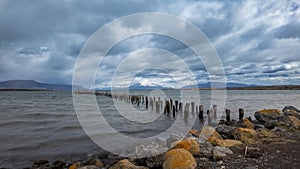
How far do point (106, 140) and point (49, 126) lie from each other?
6273 mm

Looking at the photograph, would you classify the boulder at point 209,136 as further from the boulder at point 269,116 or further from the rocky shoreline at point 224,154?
the boulder at point 269,116

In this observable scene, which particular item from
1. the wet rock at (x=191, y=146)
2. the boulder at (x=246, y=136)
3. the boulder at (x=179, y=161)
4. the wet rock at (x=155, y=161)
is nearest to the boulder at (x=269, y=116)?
the boulder at (x=246, y=136)

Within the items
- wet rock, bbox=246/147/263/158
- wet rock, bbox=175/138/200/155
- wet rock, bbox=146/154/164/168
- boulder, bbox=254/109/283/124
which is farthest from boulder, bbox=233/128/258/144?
boulder, bbox=254/109/283/124

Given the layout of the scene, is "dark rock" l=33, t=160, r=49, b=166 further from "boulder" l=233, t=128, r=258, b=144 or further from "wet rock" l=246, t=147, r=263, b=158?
"boulder" l=233, t=128, r=258, b=144

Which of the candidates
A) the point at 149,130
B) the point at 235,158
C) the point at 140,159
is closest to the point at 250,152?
the point at 235,158

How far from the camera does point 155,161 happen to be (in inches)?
232

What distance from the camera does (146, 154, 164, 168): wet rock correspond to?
5.77 metres

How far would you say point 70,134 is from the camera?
12930 millimetres

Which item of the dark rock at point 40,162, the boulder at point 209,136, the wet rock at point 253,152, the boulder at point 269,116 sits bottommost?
the dark rock at point 40,162

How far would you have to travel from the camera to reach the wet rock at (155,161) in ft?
18.9

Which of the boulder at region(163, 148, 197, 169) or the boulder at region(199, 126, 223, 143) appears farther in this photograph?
the boulder at region(199, 126, 223, 143)

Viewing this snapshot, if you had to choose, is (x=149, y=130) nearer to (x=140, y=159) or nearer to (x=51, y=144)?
(x=51, y=144)

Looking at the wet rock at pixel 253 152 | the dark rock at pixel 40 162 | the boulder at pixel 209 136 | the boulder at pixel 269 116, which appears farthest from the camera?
the boulder at pixel 269 116

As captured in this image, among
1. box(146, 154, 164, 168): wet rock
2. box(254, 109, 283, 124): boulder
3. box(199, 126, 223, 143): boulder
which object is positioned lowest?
box(146, 154, 164, 168): wet rock
